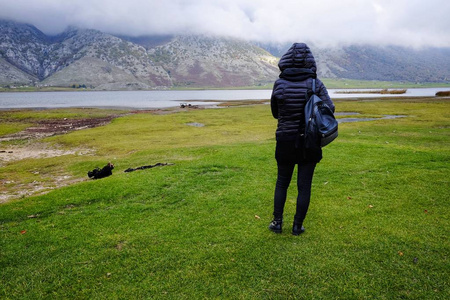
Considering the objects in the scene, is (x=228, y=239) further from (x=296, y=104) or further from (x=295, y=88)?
(x=295, y=88)

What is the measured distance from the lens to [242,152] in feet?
58.5

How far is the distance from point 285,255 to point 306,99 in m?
3.70

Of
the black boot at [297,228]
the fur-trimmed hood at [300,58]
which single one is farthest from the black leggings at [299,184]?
the fur-trimmed hood at [300,58]

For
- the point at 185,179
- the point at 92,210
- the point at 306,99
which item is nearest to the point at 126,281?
the point at 92,210

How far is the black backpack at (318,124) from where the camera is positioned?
605cm

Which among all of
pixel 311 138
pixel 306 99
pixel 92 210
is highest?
pixel 306 99

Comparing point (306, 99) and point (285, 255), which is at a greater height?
point (306, 99)

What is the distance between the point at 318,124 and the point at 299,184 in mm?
1617

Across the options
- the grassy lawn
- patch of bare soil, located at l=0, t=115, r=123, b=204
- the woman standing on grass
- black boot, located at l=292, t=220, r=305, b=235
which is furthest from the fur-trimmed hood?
patch of bare soil, located at l=0, t=115, r=123, b=204

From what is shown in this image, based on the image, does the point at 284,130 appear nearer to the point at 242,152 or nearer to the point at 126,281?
the point at 126,281

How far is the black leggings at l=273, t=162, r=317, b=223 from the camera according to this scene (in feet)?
21.7

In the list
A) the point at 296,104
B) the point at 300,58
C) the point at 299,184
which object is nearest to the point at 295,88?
the point at 296,104

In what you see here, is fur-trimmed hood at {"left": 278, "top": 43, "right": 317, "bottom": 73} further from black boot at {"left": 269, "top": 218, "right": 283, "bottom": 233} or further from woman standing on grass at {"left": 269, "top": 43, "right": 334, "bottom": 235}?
black boot at {"left": 269, "top": 218, "right": 283, "bottom": 233}

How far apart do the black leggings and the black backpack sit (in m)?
0.69
